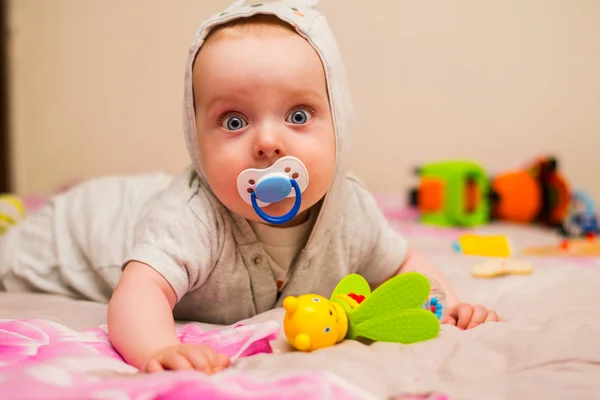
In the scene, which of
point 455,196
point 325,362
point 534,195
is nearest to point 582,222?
point 534,195

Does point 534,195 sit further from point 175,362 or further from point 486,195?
point 175,362

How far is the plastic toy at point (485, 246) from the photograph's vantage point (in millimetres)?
1255

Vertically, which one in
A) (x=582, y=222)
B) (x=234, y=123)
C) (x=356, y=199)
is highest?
(x=234, y=123)

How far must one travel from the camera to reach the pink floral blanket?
485mm

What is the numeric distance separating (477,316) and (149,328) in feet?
1.34

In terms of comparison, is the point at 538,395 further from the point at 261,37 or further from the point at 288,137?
the point at 261,37

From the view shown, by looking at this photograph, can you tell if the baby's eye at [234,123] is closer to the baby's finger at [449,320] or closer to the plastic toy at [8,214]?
the baby's finger at [449,320]

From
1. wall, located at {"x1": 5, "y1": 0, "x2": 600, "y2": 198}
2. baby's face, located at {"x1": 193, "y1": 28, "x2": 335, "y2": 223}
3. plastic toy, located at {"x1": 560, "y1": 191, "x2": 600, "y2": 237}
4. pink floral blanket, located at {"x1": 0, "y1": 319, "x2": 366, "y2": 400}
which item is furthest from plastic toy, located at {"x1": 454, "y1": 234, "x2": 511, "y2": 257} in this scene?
wall, located at {"x1": 5, "y1": 0, "x2": 600, "y2": 198}

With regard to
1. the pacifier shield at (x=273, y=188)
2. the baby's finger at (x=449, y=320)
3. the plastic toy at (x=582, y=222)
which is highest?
the pacifier shield at (x=273, y=188)

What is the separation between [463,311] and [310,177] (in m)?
0.26

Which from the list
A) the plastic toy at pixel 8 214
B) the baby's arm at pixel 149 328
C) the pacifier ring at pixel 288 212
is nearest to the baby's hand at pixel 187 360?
the baby's arm at pixel 149 328

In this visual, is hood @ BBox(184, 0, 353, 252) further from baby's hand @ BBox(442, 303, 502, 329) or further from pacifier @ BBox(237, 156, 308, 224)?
baby's hand @ BBox(442, 303, 502, 329)

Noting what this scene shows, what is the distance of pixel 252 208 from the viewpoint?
0.75 metres

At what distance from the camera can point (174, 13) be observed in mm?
2363
